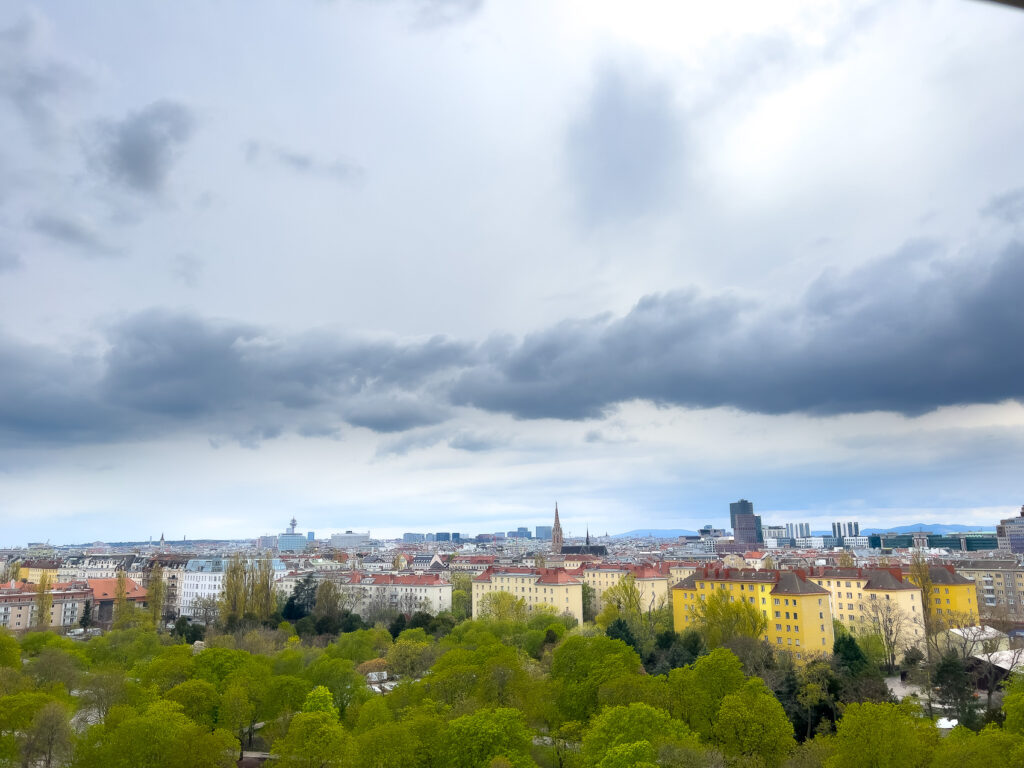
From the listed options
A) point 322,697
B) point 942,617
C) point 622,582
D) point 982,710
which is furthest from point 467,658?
point 942,617

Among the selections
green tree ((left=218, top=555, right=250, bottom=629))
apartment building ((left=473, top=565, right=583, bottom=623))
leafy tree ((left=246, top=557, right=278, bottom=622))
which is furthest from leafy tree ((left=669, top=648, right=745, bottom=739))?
green tree ((left=218, top=555, right=250, bottom=629))

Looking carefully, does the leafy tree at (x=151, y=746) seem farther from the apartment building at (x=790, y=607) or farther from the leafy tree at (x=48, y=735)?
the apartment building at (x=790, y=607)

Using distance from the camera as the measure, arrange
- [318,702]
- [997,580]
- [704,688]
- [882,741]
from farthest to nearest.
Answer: [997,580] → [318,702] → [704,688] → [882,741]

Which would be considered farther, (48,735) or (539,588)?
(539,588)

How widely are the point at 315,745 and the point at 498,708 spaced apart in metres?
8.96

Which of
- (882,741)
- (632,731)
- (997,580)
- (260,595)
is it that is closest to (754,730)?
(882,741)

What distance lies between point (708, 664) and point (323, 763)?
22.1 m

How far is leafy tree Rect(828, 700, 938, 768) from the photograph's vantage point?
2877cm

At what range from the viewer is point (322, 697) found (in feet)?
139

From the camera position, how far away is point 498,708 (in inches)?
1344

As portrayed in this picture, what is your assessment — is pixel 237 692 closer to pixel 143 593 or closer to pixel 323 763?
pixel 323 763

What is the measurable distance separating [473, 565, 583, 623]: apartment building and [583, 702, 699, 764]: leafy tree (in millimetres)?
64206

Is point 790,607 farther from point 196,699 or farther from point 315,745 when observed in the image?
point 196,699

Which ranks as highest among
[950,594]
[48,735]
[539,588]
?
[48,735]
